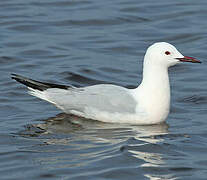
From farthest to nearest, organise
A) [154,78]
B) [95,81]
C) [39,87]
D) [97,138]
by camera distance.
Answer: [95,81], [39,87], [154,78], [97,138]

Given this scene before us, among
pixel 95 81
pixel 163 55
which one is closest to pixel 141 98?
pixel 163 55

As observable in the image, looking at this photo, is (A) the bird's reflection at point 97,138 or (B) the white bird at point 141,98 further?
(B) the white bird at point 141,98

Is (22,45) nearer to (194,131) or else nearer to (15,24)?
(15,24)

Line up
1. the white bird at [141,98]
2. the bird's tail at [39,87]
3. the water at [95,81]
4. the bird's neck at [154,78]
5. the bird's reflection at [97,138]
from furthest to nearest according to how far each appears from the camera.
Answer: the bird's tail at [39,87] < the bird's neck at [154,78] < the white bird at [141,98] < the bird's reflection at [97,138] < the water at [95,81]

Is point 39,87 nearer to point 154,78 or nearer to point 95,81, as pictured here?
point 154,78

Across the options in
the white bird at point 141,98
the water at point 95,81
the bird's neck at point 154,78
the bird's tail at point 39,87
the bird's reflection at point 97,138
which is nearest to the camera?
the water at point 95,81

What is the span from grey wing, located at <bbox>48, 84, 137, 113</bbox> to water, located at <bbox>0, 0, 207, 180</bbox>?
0.27 metres

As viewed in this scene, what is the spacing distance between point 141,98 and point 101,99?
574 mm

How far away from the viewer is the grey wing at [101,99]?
34.0 ft

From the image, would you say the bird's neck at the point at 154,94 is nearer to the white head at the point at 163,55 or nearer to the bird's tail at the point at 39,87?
the white head at the point at 163,55

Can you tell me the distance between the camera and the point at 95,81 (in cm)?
1305

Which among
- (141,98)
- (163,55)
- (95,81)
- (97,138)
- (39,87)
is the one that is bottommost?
(97,138)

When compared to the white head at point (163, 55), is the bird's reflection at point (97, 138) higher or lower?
lower

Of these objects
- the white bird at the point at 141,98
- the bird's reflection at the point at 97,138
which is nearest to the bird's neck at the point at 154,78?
the white bird at the point at 141,98
